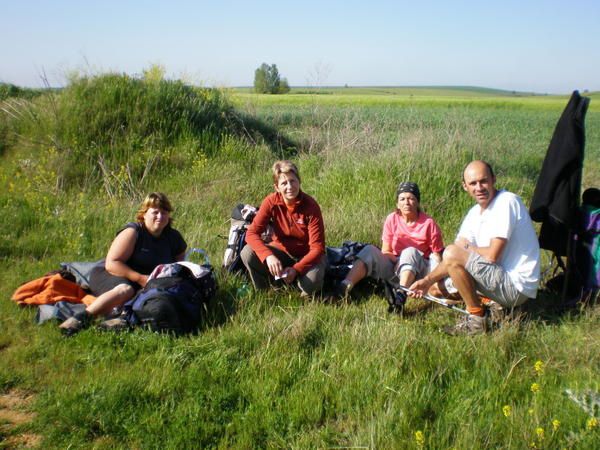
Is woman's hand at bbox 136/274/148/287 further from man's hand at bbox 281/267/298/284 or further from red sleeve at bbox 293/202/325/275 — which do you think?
red sleeve at bbox 293/202/325/275

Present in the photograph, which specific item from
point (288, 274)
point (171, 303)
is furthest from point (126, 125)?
point (171, 303)

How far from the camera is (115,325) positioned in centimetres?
425

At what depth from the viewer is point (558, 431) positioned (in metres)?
2.90

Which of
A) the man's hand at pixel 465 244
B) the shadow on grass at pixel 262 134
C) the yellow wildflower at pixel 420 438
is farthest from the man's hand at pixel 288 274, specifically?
the shadow on grass at pixel 262 134

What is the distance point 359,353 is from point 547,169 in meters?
2.36

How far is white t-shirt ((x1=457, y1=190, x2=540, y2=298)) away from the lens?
4.27m

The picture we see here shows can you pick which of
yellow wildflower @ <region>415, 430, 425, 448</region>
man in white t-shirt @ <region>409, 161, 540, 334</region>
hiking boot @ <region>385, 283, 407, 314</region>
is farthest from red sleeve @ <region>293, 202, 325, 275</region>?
yellow wildflower @ <region>415, 430, 425, 448</region>

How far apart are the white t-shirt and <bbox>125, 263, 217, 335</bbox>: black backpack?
96.0 inches

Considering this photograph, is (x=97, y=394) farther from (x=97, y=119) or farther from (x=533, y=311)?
(x=97, y=119)

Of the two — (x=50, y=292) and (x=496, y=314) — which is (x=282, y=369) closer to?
(x=496, y=314)

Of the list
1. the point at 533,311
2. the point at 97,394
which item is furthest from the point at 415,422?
the point at 533,311

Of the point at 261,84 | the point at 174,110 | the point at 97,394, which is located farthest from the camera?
the point at 261,84

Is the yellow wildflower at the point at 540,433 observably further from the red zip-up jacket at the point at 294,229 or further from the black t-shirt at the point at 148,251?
the black t-shirt at the point at 148,251

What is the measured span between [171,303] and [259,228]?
125 cm
